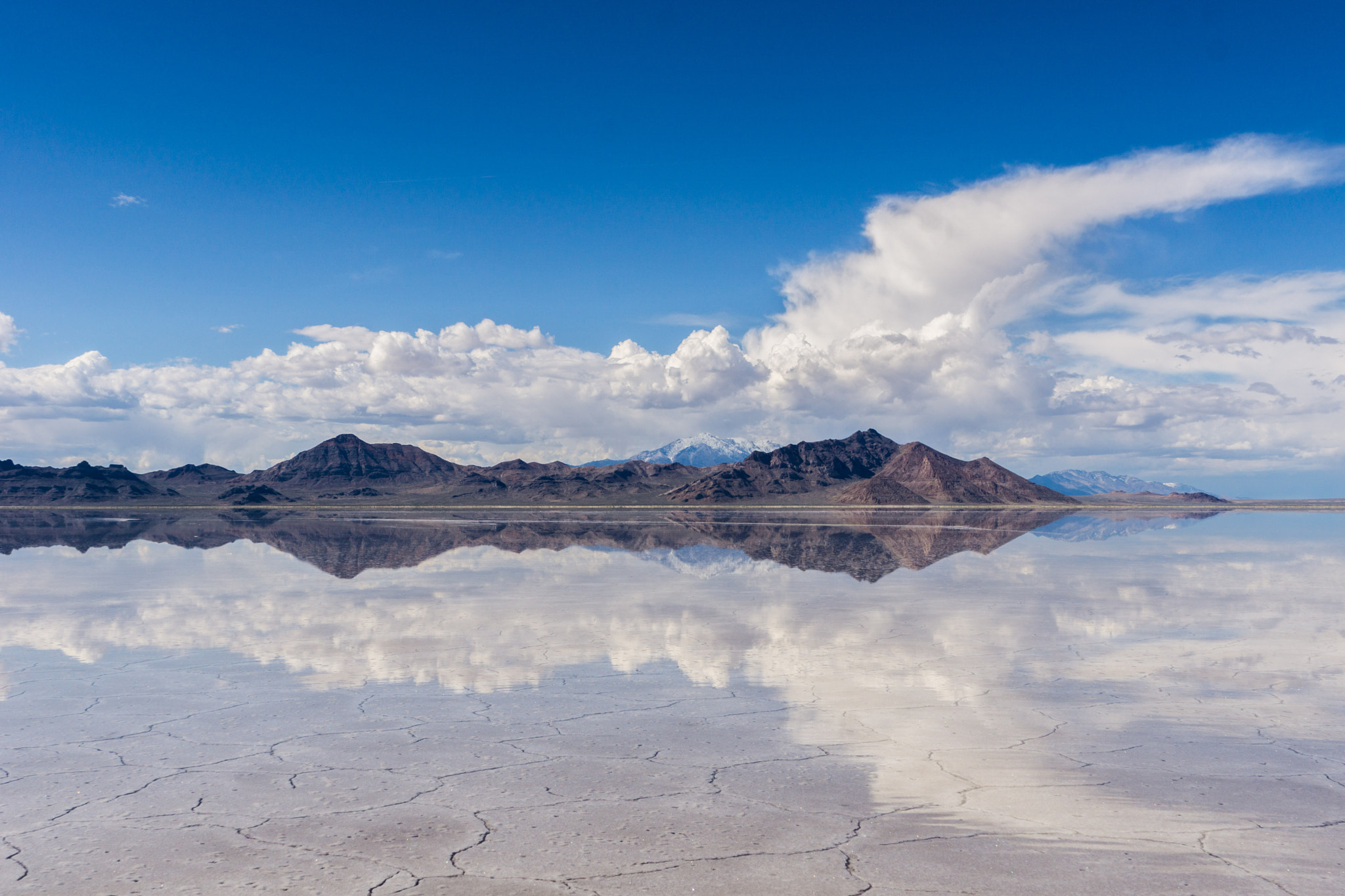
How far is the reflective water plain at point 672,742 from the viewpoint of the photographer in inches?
242

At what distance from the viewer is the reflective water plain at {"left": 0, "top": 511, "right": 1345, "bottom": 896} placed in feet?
20.1

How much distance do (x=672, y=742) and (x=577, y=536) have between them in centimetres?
4213

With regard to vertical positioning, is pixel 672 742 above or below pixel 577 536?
above

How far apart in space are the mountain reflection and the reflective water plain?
921 cm

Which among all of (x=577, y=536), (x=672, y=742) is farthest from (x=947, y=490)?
(x=672, y=742)

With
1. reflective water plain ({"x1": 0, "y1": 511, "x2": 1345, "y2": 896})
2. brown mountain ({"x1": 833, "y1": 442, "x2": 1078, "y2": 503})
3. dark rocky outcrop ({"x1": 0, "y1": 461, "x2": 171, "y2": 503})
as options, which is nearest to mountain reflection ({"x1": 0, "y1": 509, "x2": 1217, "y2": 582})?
reflective water plain ({"x1": 0, "y1": 511, "x2": 1345, "y2": 896})

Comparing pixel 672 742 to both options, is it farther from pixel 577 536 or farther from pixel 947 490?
pixel 947 490

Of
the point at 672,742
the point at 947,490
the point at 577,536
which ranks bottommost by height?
the point at 577,536

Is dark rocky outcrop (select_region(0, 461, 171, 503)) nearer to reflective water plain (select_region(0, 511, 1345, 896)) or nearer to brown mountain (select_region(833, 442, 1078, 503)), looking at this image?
brown mountain (select_region(833, 442, 1078, 503))

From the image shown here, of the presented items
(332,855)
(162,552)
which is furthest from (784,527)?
(332,855)

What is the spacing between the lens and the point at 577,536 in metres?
50.8

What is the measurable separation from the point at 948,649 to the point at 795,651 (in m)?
2.77

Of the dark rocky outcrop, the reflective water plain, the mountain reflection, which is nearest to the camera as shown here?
the reflective water plain

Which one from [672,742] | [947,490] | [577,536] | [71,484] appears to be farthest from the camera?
[947,490]
